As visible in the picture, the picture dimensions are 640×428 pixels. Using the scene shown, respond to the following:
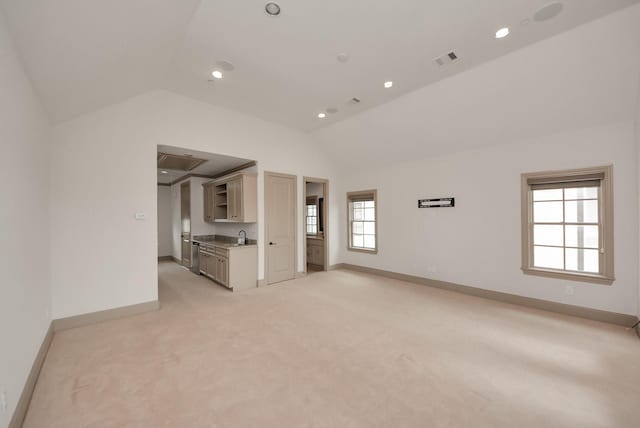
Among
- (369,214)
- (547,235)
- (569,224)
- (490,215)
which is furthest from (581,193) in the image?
(369,214)

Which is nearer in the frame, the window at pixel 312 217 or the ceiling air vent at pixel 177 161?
the ceiling air vent at pixel 177 161

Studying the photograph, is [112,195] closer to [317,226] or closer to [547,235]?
[317,226]

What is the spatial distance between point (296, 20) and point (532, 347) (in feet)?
14.0

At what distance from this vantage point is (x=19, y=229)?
6.72ft

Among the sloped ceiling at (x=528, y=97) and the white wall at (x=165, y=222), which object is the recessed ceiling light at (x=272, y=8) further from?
the white wall at (x=165, y=222)

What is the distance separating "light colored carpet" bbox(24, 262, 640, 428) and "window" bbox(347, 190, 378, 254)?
107 inches

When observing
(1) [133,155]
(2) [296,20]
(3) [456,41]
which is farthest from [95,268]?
(3) [456,41]

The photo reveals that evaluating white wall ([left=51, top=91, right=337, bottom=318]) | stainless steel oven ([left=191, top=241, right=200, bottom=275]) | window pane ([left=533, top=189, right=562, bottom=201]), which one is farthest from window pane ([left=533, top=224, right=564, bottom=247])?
stainless steel oven ([left=191, top=241, right=200, bottom=275])

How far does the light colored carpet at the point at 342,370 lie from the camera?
184 centimetres

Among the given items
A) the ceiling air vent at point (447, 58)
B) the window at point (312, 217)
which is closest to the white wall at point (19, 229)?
the ceiling air vent at point (447, 58)

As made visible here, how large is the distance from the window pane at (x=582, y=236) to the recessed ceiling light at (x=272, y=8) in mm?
4903

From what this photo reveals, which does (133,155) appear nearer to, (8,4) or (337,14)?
(8,4)

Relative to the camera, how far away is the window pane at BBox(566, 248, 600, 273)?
3637 mm

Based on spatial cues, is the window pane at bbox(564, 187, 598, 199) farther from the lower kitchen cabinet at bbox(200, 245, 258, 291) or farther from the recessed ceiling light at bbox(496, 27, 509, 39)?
the lower kitchen cabinet at bbox(200, 245, 258, 291)
